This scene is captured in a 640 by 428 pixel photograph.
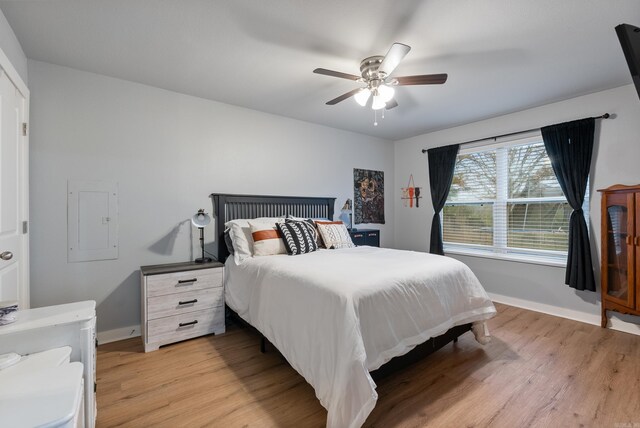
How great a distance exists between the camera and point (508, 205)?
12.2 feet

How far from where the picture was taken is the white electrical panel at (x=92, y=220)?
245 cm

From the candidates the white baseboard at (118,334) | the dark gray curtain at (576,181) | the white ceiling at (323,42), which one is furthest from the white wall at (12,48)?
the dark gray curtain at (576,181)

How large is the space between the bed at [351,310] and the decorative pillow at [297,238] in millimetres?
124

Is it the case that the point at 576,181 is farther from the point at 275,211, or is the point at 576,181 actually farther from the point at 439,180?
the point at 275,211

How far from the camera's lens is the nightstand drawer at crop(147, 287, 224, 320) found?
7.93ft

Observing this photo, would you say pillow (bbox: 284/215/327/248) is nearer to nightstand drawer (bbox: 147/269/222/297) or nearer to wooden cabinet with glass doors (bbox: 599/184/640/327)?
nightstand drawer (bbox: 147/269/222/297)

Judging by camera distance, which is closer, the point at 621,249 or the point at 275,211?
the point at 621,249

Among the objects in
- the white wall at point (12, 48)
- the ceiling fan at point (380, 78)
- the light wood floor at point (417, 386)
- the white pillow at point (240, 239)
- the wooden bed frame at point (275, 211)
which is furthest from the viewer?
the white pillow at point (240, 239)

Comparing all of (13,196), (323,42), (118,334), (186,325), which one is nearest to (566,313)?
(323,42)

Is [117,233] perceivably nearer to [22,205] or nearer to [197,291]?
[22,205]

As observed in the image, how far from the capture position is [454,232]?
169 inches

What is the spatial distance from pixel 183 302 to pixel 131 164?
1416 mm

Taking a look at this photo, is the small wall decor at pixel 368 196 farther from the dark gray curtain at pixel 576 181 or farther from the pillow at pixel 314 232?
the dark gray curtain at pixel 576 181

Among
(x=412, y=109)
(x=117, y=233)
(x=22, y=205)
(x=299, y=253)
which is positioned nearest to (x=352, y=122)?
(x=412, y=109)
